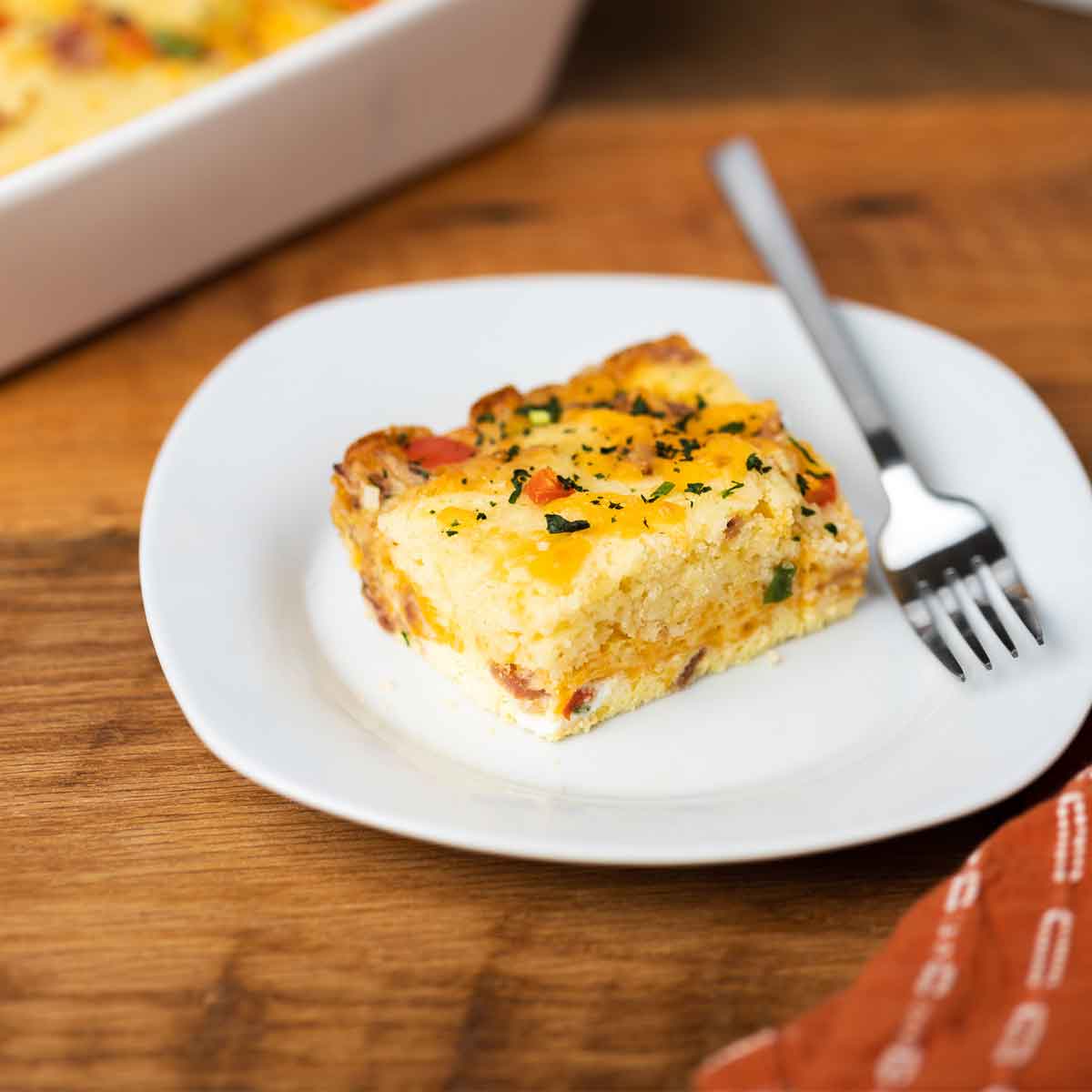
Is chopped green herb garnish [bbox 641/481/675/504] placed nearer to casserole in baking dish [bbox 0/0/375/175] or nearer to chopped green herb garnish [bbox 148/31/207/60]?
casserole in baking dish [bbox 0/0/375/175]

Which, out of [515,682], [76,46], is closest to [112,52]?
[76,46]

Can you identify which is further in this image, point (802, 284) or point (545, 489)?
point (802, 284)

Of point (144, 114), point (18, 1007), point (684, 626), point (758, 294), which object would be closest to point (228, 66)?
point (144, 114)

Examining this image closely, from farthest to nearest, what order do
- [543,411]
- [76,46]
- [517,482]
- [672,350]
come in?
[76,46] → [672,350] → [543,411] → [517,482]

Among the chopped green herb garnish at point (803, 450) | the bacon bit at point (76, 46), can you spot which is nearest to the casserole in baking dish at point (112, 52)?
the bacon bit at point (76, 46)

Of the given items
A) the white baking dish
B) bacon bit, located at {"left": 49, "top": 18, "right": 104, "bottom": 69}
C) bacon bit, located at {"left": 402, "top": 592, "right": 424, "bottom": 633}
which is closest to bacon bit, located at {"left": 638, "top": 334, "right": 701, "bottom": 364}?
bacon bit, located at {"left": 402, "top": 592, "right": 424, "bottom": 633}

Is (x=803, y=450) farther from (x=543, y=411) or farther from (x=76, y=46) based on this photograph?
(x=76, y=46)
